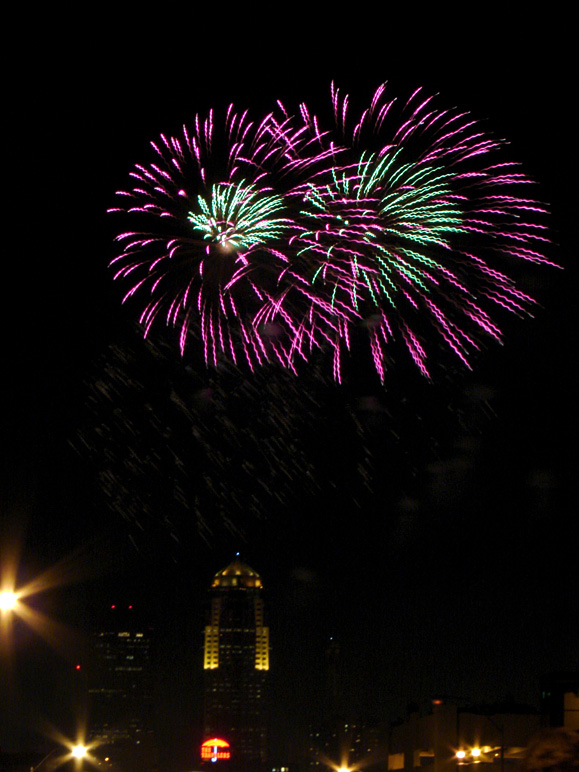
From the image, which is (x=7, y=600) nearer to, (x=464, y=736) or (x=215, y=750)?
(x=464, y=736)

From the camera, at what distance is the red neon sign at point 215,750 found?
164m

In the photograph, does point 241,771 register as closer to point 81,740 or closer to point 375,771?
point 375,771

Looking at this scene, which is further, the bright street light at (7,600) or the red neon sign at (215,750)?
the red neon sign at (215,750)

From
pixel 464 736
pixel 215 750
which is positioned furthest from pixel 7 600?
pixel 215 750

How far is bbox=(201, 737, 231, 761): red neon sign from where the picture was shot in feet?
538

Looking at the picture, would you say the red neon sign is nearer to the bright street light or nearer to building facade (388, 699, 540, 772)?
building facade (388, 699, 540, 772)

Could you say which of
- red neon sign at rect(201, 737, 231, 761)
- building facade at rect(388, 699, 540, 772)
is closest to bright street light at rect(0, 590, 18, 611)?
building facade at rect(388, 699, 540, 772)

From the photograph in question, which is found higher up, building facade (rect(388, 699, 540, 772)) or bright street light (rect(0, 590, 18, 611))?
building facade (rect(388, 699, 540, 772))

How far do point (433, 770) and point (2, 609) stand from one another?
45587 millimetres

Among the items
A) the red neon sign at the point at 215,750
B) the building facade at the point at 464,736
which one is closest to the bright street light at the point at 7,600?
the building facade at the point at 464,736

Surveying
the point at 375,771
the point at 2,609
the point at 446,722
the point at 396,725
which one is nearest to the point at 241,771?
the point at 375,771

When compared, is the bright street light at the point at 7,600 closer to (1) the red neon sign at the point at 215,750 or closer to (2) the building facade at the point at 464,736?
(2) the building facade at the point at 464,736

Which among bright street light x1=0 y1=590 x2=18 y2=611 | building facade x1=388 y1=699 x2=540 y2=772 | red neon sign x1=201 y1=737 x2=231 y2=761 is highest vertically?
red neon sign x1=201 y1=737 x2=231 y2=761

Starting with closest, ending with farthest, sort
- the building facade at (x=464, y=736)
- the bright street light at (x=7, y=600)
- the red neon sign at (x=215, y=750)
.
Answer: the bright street light at (x=7, y=600), the building facade at (x=464, y=736), the red neon sign at (x=215, y=750)
